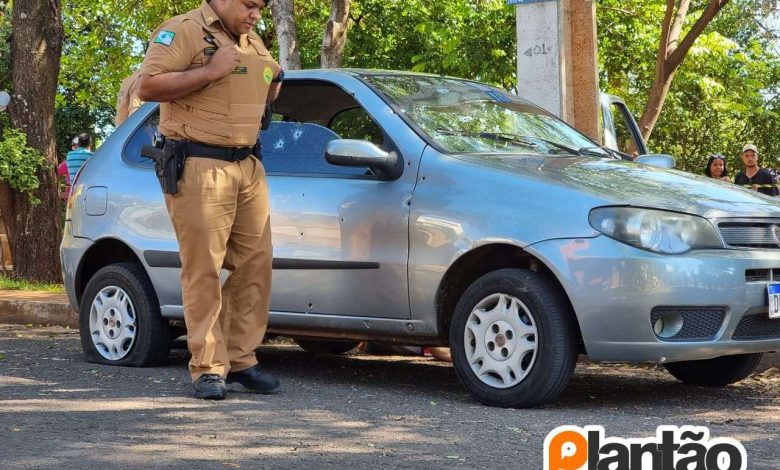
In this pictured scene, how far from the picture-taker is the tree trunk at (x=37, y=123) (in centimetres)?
1300

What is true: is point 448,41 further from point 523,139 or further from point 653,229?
point 653,229

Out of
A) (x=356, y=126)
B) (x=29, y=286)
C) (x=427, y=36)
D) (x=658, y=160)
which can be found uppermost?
(x=427, y=36)

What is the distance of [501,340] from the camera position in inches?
229

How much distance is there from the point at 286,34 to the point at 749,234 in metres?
6.97

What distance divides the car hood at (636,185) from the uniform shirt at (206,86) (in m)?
1.03

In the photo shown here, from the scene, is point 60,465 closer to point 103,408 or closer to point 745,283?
point 103,408

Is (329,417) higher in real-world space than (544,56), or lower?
lower

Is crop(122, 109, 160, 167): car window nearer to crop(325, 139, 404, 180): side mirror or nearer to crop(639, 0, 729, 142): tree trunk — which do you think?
crop(325, 139, 404, 180): side mirror

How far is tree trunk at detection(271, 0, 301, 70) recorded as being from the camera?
39.3 ft

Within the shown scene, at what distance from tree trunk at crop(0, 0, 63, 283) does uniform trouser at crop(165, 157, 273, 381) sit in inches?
293

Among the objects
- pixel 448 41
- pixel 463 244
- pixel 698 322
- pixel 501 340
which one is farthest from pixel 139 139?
pixel 448 41

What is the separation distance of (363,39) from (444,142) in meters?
18.2

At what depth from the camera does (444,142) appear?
6340mm

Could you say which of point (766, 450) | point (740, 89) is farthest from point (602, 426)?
point (740, 89)
